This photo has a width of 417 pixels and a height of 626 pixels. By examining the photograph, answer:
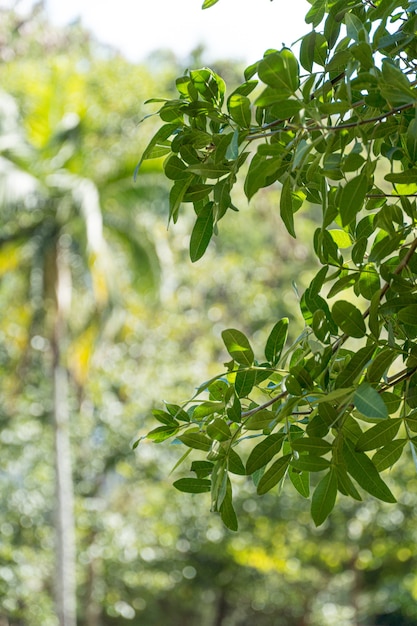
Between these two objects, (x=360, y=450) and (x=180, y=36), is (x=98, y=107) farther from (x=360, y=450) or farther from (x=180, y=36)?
(x=360, y=450)

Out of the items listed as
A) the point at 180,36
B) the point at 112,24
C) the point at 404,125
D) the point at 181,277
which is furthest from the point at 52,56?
the point at 404,125

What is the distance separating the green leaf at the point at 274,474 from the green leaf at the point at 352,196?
0.26 m

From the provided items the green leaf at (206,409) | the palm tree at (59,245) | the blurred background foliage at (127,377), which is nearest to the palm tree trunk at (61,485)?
the palm tree at (59,245)

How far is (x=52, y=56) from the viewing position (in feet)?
43.6

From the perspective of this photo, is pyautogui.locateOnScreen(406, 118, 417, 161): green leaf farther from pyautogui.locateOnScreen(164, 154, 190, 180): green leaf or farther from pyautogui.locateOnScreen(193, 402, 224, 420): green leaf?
pyautogui.locateOnScreen(193, 402, 224, 420): green leaf

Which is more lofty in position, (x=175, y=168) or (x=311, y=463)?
(x=175, y=168)

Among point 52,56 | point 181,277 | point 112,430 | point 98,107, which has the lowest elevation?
point 112,430

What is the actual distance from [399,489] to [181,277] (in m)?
4.09

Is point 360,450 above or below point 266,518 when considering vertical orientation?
Answer: above

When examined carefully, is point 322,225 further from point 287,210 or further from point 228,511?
point 228,511

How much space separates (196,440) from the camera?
99cm

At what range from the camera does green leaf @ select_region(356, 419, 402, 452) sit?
0.89 m

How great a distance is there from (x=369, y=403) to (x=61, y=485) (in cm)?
762

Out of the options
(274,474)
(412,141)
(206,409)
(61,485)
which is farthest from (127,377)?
(412,141)
